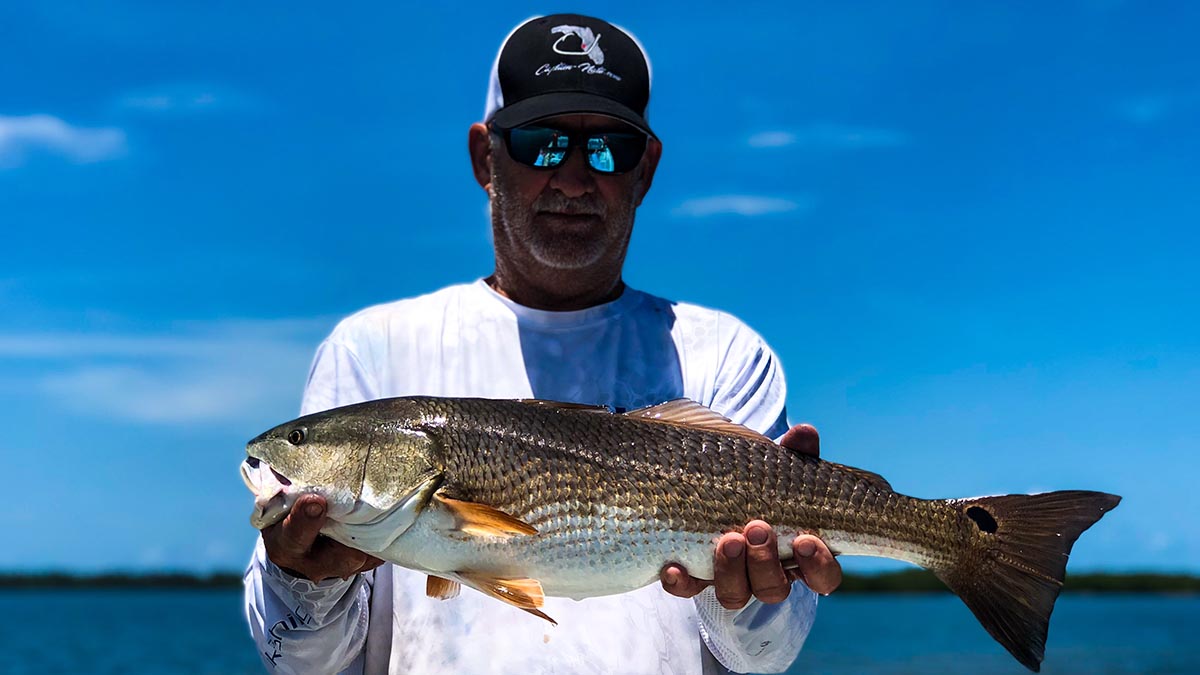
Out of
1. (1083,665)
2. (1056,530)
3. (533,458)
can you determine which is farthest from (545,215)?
(1083,665)

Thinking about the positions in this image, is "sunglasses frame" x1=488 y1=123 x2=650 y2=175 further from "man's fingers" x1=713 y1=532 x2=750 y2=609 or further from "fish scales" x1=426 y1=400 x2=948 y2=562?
"man's fingers" x1=713 y1=532 x2=750 y2=609

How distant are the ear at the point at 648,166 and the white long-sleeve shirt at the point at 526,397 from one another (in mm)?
511

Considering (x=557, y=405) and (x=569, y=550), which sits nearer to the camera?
(x=569, y=550)

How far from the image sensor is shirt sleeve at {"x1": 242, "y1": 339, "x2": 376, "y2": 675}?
15.0ft

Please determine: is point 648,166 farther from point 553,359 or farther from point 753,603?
point 753,603

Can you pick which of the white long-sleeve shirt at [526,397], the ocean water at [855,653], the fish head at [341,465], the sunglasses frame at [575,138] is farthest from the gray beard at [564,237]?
the ocean water at [855,653]

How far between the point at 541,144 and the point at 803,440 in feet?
5.98

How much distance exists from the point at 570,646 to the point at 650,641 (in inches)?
13.3

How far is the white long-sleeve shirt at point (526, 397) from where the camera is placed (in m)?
4.77

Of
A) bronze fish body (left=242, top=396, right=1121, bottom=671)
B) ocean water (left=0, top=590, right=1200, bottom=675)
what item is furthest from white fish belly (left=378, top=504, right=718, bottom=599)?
ocean water (left=0, top=590, right=1200, bottom=675)

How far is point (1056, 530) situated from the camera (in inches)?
172

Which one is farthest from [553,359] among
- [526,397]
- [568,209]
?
[568,209]

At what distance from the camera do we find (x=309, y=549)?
4.29 metres

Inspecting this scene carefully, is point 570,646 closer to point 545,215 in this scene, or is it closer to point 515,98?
point 545,215
